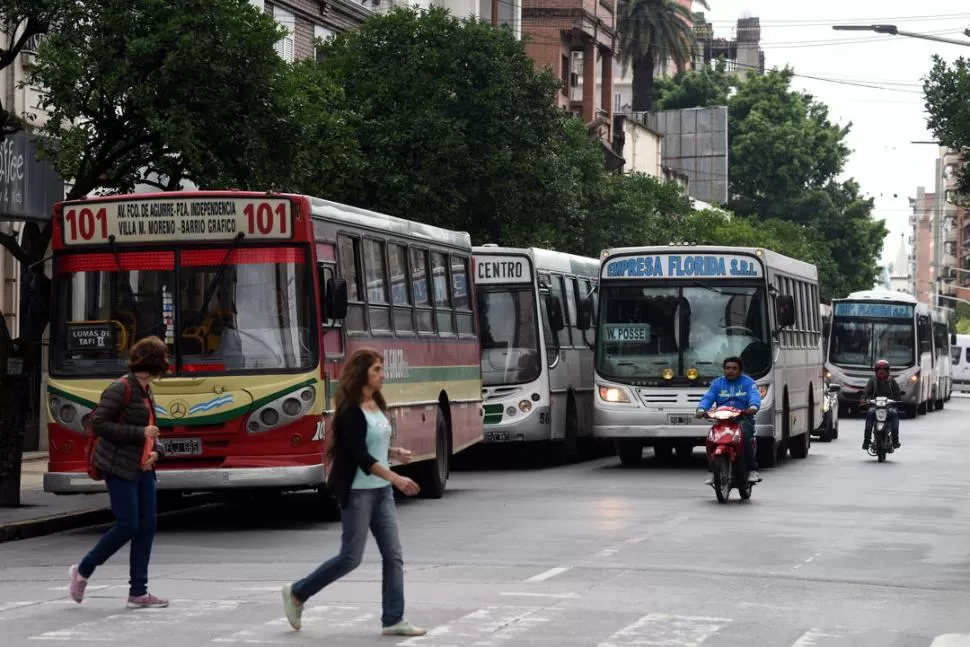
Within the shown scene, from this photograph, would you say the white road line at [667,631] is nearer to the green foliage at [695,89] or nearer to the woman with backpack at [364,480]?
the woman with backpack at [364,480]

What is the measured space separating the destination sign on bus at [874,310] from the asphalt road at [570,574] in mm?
29384

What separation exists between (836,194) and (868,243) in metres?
2.80

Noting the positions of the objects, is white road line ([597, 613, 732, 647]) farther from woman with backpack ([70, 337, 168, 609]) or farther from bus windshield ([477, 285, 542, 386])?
bus windshield ([477, 285, 542, 386])

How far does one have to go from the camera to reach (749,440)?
70.6 feet

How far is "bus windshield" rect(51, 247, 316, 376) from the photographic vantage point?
17000mm

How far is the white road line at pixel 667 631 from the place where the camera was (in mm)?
10320

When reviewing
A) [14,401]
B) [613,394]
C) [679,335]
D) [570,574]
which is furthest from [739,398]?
[570,574]

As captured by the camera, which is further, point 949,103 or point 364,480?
point 949,103

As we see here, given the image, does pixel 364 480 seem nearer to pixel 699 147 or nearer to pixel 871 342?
pixel 871 342

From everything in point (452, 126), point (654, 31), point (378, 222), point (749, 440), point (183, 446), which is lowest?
point (749, 440)

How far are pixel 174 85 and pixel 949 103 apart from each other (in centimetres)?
1238

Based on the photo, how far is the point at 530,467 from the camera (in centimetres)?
2842

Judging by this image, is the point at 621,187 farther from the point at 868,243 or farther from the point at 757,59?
the point at 757,59

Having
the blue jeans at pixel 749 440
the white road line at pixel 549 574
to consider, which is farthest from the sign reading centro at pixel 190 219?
the blue jeans at pixel 749 440
